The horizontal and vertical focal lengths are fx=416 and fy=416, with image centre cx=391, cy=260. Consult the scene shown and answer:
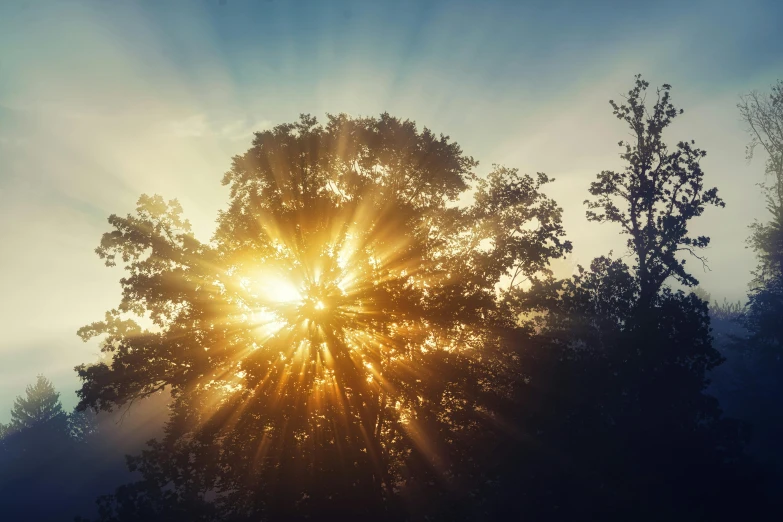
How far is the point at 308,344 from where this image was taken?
15711 millimetres

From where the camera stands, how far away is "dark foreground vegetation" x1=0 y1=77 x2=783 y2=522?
14.9 metres

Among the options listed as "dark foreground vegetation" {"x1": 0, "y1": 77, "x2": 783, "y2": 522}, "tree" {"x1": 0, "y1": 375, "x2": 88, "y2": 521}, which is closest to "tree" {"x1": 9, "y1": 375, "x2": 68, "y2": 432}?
"tree" {"x1": 0, "y1": 375, "x2": 88, "y2": 521}

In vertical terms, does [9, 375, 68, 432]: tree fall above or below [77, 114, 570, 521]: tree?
above

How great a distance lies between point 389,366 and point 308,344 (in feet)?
10.7

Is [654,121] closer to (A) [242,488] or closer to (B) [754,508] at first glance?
(B) [754,508]

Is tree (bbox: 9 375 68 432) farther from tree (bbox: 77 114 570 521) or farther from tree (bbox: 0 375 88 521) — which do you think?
tree (bbox: 77 114 570 521)

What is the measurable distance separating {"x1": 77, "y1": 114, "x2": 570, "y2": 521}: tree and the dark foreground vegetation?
8 centimetres

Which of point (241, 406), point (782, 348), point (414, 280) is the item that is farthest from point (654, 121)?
point (782, 348)

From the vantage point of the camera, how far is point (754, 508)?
20.3 meters

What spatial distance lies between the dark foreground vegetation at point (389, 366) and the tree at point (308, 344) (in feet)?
0.26

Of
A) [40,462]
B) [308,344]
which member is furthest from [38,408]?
[308,344]

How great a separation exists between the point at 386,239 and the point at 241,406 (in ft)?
26.8

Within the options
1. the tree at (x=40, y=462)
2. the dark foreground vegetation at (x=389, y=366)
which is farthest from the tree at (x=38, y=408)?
the dark foreground vegetation at (x=389, y=366)

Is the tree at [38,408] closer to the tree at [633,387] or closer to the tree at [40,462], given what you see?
the tree at [40,462]
